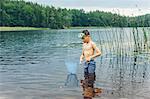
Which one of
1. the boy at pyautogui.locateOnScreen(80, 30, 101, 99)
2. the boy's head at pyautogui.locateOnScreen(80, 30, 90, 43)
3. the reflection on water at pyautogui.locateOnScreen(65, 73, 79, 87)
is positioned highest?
the boy's head at pyautogui.locateOnScreen(80, 30, 90, 43)

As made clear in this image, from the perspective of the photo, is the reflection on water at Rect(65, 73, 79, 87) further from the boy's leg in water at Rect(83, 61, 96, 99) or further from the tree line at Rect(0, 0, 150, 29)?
the tree line at Rect(0, 0, 150, 29)

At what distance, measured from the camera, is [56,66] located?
26422mm

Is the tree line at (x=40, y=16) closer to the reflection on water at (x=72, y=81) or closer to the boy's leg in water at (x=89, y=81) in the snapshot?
the reflection on water at (x=72, y=81)

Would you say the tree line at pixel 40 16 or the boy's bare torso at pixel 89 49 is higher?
the tree line at pixel 40 16

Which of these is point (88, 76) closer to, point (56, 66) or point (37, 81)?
point (37, 81)

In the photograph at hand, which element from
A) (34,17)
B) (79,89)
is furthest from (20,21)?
(79,89)

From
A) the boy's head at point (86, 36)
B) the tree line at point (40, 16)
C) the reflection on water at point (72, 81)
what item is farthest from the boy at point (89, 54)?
the tree line at point (40, 16)

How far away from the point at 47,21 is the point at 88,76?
511 feet

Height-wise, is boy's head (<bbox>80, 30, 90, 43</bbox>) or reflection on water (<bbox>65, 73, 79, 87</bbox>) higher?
boy's head (<bbox>80, 30, 90, 43</bbox>)

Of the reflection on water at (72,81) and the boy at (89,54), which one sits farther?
the reflection on water at (72,81)

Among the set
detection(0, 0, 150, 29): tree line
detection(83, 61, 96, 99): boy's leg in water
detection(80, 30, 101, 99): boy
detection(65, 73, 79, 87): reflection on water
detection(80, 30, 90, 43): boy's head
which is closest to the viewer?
detection(83, 61, 96, 99): boy's leg in water

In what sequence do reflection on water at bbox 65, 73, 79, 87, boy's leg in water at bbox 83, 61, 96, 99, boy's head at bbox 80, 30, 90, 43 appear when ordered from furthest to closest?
reflection on water at bbox 65, 73, 79, 87 → boy's head at bbox 80, 30, 90, 43 → boy's leg in water at bbox 83, 61, 96, 99

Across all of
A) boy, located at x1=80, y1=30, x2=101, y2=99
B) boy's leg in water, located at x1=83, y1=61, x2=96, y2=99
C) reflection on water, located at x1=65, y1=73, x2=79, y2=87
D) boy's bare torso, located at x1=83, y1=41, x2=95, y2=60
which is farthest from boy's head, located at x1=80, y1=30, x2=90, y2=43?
reflection on water, located at x1=65, y1=73, x2=79, y2=87

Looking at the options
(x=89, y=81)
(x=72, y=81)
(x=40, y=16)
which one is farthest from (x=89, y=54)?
(x=40, y=16)
